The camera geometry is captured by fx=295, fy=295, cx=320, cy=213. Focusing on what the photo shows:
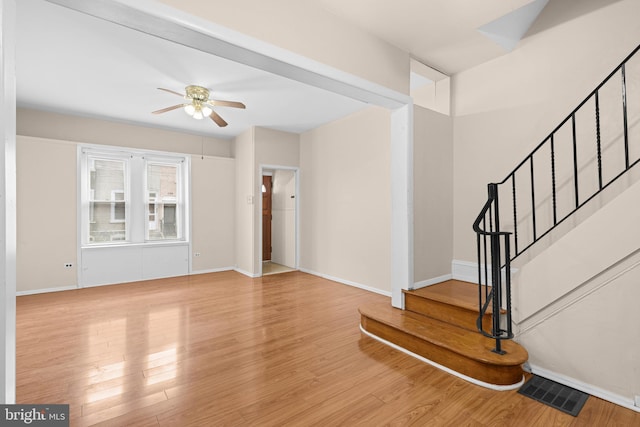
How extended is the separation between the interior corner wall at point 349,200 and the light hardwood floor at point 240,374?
3.63 feet

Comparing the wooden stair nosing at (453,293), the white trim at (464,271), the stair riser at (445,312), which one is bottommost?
the stair riser at (445,312)

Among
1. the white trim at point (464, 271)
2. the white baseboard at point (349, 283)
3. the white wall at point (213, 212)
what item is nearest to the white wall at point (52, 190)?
the white wall at point (213, 212)

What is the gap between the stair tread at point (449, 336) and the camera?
2.16 m

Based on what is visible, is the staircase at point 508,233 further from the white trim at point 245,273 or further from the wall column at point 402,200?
the white trim at point 245,273

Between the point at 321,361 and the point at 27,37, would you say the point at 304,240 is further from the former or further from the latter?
the point at 27,37

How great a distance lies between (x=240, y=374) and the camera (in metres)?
2.34

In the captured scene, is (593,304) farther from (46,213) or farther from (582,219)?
(46,213)

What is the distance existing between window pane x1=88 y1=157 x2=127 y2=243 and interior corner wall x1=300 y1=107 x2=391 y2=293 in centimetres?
344

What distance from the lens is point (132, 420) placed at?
1.82m

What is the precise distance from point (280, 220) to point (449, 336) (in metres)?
4.94

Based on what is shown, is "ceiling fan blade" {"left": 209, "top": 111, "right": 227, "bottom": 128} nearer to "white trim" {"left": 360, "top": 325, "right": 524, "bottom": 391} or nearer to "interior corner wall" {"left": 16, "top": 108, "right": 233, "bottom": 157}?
"interior corner wall" {"left": 16, "top": 108, "right": 233, "bottom": 157}

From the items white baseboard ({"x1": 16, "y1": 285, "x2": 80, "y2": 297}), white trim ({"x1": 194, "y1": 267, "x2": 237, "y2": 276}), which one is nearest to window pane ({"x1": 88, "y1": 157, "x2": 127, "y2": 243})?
white baseboard ({"x1": 16, "y1": 285, "x2": 80, "y2": 297})

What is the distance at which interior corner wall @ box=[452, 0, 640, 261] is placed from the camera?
107 inches

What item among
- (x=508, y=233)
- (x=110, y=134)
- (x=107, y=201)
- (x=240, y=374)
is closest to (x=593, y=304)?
(x=508, y=233)
